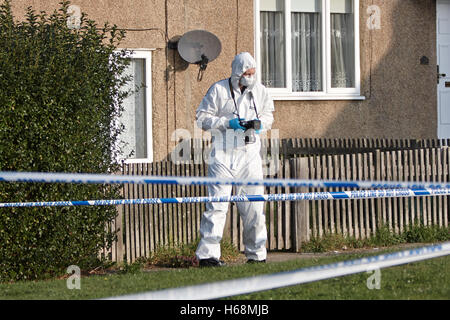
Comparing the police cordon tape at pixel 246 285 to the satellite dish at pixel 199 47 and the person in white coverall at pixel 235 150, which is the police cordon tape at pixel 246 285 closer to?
the person in white coverall at pixel 235 150

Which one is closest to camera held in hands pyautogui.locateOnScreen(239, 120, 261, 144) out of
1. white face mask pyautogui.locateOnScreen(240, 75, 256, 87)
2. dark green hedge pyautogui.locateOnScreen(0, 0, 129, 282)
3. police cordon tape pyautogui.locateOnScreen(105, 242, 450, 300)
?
white face mask pyautogui.locateOnScreen(240, 75, 256, 87)

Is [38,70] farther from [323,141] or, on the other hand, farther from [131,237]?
[323,141]

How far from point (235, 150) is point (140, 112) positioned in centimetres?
557

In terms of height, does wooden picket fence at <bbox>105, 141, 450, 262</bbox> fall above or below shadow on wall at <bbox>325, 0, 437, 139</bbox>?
below

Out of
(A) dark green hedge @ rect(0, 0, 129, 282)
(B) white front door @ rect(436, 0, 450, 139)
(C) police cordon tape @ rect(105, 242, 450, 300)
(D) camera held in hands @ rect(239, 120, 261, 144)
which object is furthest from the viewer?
(B) white front door @ rect(436, 0, 450, 139)

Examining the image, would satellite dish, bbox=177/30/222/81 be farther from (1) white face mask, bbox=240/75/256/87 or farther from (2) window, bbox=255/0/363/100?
(1) white face mask, bbox=240/75/256/87

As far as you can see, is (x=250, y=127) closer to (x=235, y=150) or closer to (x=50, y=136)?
(x=235, y=150)

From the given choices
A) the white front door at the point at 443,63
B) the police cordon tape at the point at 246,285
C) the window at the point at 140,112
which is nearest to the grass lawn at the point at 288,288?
the police cordon tape at the point at 246,285

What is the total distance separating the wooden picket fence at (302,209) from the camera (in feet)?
31.9

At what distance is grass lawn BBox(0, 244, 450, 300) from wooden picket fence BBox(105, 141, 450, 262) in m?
2.40

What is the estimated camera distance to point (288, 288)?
573 cm

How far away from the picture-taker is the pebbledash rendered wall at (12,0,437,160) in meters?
13.2

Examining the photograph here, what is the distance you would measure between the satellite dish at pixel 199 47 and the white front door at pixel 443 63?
4.29 meters
